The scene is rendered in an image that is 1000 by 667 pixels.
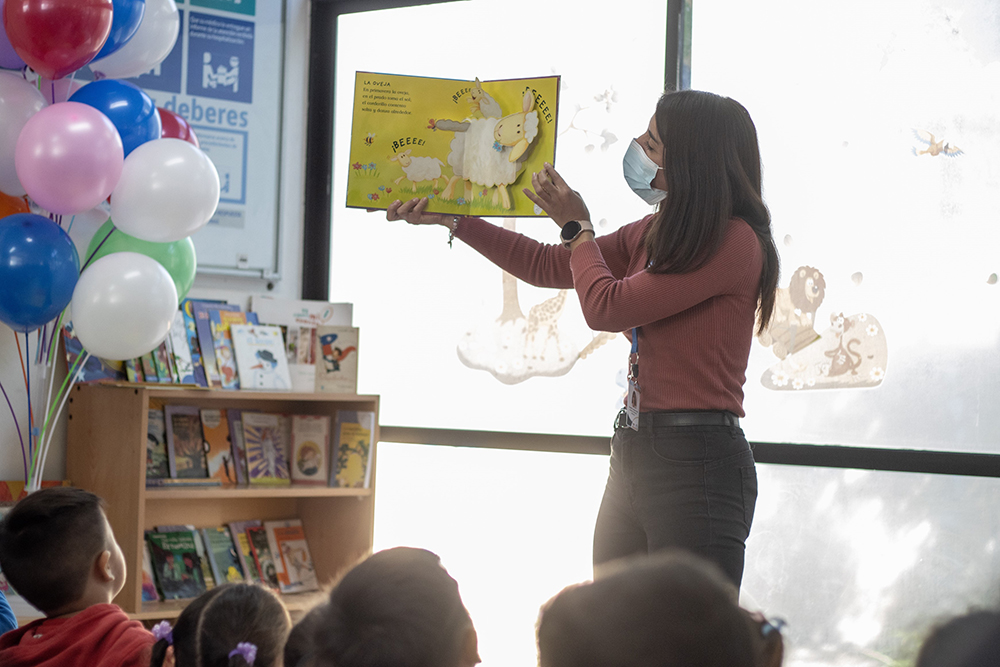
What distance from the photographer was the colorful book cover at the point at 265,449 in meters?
3.20

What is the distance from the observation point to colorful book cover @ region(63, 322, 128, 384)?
2895 mm

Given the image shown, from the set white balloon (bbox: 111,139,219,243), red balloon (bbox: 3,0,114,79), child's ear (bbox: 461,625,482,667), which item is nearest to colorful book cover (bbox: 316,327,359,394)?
white balloon (bbox: 111,139,219,243)

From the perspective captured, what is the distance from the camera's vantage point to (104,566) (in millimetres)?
1740

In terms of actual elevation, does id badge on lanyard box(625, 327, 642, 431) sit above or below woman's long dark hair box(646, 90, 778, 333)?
below

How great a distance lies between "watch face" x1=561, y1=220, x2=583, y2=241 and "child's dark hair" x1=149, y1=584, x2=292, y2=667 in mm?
805

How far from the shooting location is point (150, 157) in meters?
2.40

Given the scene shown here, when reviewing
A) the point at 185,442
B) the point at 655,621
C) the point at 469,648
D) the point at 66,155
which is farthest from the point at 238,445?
the point at 655,621

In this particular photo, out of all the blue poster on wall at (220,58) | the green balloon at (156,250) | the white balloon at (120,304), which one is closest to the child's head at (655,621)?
the white balloon at (120,304)

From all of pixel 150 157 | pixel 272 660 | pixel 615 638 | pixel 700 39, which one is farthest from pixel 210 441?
pixel 615 638

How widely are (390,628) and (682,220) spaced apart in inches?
35.1

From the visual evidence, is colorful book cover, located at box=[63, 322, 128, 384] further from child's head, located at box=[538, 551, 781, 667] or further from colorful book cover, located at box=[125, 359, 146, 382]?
child's head, located at box=[538, 551, 781, 667]

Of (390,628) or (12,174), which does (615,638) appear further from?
(12,174)

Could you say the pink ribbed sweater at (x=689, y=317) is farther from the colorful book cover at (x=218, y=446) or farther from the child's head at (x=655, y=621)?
the colorful book cover at (x=218, y=446)

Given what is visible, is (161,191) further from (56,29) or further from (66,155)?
(56,29)
